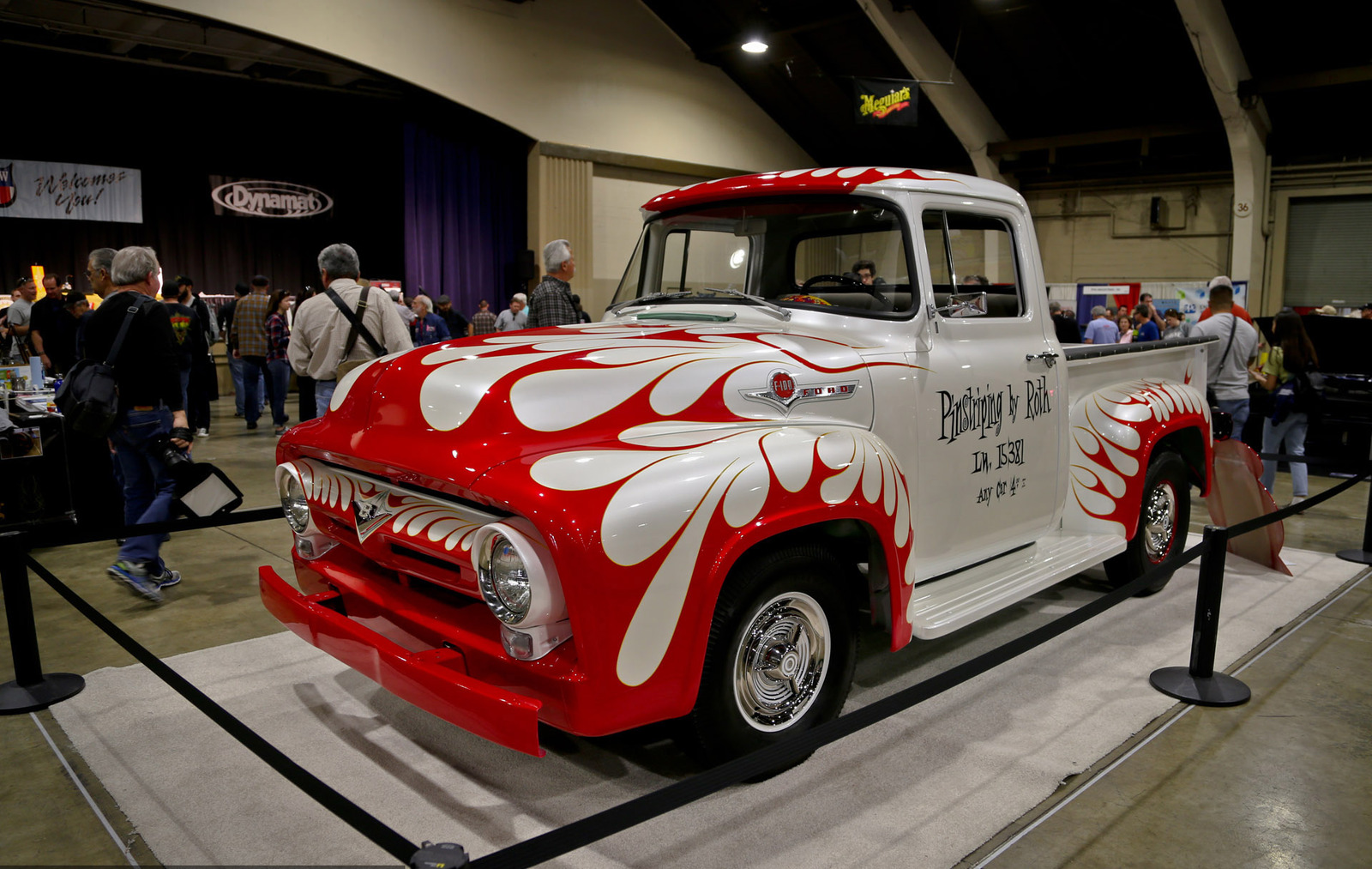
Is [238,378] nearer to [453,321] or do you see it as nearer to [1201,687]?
[453,321]

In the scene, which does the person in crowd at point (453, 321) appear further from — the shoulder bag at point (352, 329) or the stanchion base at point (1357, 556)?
the stanchion base at point (1357, 556)

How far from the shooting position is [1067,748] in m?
3.04

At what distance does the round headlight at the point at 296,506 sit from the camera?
307cm

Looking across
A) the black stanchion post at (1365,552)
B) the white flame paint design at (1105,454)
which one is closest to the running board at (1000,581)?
the white flame paint design at (1105,454)

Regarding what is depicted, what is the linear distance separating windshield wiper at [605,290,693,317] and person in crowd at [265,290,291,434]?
25.4 ft

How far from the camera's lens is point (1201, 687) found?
11.6 ft

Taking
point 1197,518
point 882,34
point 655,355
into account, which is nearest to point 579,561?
point 655,355

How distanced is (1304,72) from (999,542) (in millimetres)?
13542

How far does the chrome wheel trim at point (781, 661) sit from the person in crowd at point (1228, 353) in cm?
515

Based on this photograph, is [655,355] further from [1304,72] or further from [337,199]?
[337,199]

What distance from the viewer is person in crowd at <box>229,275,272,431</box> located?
1086 cm

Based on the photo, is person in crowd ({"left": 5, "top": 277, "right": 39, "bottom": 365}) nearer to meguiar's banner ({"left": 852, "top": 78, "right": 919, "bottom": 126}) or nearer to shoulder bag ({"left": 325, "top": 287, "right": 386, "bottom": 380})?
shoulder bag ({"left": 325, "top": 287, "right": 386, "bottom": 380})

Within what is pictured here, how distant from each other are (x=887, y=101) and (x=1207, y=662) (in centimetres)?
1230

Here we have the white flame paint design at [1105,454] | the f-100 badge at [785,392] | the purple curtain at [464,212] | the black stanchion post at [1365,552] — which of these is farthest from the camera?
the purple curtain at [464,212]
